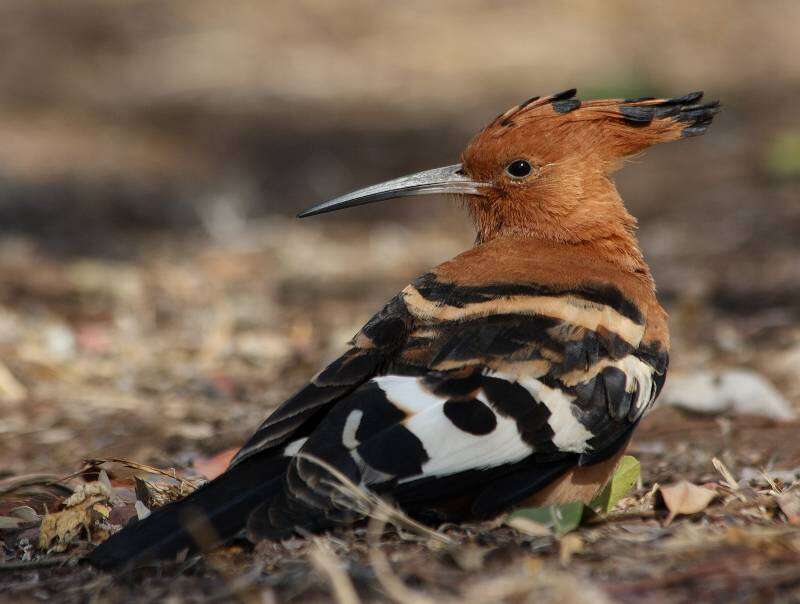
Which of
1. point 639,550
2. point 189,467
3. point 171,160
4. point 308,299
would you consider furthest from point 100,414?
point 171,160

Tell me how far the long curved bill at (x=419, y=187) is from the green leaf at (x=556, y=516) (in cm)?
135

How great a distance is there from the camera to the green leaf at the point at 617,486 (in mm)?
2850

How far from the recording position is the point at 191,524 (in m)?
2.52

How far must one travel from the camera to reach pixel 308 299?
5980 millimetres

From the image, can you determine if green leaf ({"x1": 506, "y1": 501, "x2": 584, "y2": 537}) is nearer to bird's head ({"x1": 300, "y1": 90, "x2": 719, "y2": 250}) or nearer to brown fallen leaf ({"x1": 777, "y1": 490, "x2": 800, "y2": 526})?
brown fallen leaf ({"x1": 777, "y1": 490, "x2": 800, "y2": 526})

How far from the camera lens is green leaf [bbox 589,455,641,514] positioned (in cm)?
285

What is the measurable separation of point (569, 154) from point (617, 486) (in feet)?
3.75

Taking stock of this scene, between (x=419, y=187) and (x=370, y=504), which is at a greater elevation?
(x=419, y=187)

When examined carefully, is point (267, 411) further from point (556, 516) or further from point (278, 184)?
point (278, 184)

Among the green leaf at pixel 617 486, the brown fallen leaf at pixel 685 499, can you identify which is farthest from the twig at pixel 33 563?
the brown fallen leaf at pixel 685 499

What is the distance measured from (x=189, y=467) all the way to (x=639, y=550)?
166 cm

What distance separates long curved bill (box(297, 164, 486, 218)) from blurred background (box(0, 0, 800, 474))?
866mm

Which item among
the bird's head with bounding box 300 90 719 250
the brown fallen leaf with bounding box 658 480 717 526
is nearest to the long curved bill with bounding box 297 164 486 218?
the bird's head with bounding box 300 90 719 250

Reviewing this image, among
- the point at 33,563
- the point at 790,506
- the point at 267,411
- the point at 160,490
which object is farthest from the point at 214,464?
Result: the point at 790,506
